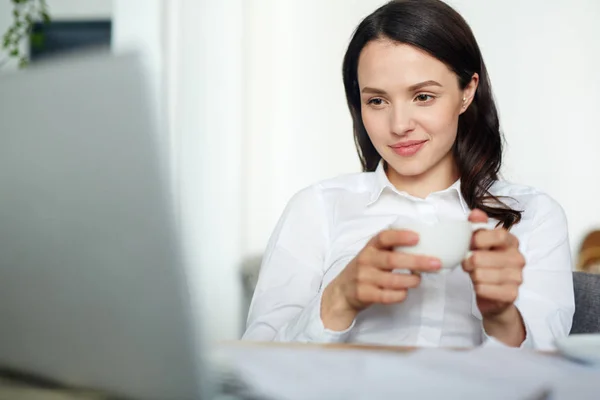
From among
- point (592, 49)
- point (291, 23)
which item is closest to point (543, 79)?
point (592, 49)

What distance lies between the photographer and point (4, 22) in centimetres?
390

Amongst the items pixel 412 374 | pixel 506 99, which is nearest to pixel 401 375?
pixel 412 374

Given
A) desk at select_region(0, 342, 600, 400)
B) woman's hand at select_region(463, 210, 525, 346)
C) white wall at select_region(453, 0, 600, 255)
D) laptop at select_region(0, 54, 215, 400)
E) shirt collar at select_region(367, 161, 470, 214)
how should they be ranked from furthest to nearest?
white wall at select_region(453, 0, 600, 255), shirt collar at select_region(367, 161, 470, 214), woman's hand at select_region(463, 210, 525, 346), desk at select_region(0, 342, 600, 400), laptop at select_region(0, 54, 215, 400)

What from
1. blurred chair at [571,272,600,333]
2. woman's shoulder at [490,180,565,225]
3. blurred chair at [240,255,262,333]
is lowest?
blurred chair at [240,255,262,333]

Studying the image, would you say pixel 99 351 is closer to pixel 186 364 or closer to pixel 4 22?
pixel 186 364

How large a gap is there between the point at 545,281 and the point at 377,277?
531 millimetres

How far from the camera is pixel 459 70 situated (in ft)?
5.17

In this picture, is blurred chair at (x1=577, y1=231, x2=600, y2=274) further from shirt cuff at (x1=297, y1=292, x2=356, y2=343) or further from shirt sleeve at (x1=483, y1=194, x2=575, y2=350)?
shirt cuff at (x1=297, y1=292, x2=356, y2=343)

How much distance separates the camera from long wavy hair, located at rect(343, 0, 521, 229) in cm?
152

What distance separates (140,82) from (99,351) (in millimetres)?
196

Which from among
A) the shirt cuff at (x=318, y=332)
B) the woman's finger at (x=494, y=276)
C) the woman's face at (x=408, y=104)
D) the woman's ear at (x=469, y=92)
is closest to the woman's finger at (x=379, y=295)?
the woman's finger at (x=494, y=276)

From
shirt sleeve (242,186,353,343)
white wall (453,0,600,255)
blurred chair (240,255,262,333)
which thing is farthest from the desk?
white wall (453,0,600,255)

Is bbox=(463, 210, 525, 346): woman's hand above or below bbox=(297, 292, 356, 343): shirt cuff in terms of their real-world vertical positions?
above

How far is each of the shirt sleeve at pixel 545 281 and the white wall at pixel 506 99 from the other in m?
1.40
